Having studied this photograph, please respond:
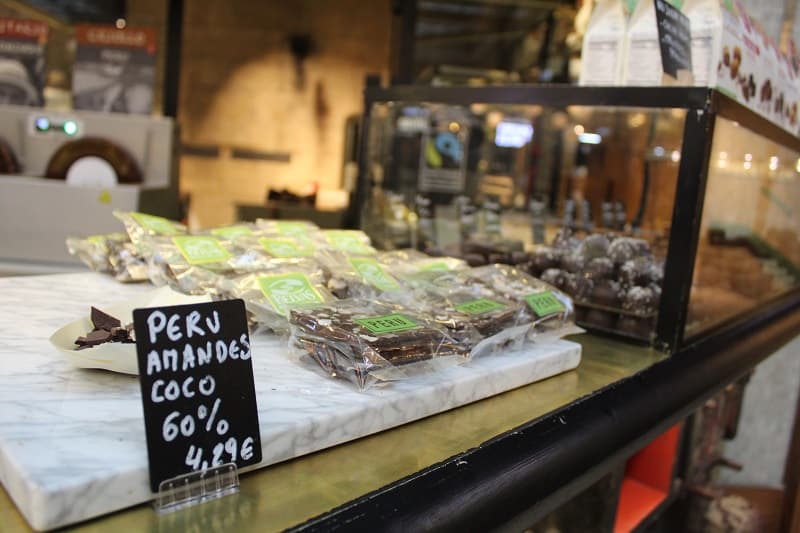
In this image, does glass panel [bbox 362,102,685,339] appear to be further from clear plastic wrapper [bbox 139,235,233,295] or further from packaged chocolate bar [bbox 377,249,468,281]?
clear plastic wrapper [bbox 139,235,233,295]

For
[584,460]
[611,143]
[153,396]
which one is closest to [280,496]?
[153,396]

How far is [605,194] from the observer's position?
2.10m

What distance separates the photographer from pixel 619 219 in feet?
6.15

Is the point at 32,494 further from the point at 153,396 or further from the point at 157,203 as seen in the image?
the point at 157,203

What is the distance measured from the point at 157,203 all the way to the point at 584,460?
2.03 m

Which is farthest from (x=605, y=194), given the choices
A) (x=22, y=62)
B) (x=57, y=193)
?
(x=22, y=62)

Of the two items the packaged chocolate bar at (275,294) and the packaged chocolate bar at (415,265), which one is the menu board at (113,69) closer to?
the packaged chocolate bar at (415,265)

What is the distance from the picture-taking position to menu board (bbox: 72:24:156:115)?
2.85 meters

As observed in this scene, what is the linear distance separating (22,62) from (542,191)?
223 cm

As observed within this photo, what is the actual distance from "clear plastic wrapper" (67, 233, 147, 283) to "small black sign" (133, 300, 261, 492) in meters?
0.75

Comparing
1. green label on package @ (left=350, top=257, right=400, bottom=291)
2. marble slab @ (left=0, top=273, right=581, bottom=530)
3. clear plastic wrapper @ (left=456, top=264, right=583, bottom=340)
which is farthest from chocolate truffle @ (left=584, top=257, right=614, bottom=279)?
green label on package @ (left=350, top=257, right=400, bottom=291)

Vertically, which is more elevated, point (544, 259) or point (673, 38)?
point (673, 38)

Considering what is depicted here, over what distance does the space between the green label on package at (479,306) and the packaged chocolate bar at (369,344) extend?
0.11m

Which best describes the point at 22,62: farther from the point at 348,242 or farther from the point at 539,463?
the point at 539,463
